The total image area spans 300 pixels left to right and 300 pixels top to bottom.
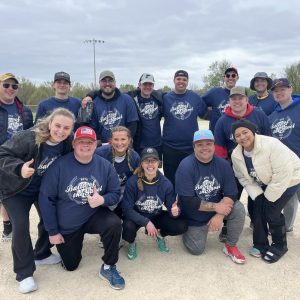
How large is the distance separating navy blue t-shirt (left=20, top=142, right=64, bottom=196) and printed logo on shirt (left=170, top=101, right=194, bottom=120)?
2.33 metres

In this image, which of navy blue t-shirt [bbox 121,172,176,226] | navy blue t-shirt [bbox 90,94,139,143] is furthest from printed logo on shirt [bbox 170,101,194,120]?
navy blue t-shirt [bbox 121,172,176,226]

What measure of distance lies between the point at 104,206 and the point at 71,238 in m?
0.54

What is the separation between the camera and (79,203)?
12.8ft

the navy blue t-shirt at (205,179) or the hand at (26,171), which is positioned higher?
the hand at (26,171)

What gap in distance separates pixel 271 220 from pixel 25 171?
3023mm

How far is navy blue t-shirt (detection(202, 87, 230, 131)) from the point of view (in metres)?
5.66

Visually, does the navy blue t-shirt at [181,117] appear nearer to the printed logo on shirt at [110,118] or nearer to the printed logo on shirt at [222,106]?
the printed logo on shirt at [222,106]

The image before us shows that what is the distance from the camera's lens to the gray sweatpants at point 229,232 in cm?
439

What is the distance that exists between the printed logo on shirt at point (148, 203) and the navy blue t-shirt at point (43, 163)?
124 centimetres

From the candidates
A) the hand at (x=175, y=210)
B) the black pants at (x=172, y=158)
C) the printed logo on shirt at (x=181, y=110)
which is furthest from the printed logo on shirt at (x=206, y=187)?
the printed logo on shirt at (x=181, y=110)

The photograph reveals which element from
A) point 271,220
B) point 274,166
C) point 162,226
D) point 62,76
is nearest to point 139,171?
point 162,226

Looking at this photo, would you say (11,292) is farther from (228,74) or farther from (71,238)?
(228,74)

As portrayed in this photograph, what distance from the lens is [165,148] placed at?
5.86 metres

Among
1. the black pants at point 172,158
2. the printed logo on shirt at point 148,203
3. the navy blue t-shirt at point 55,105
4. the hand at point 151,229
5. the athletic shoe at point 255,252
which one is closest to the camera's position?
the hand at point 151,229
